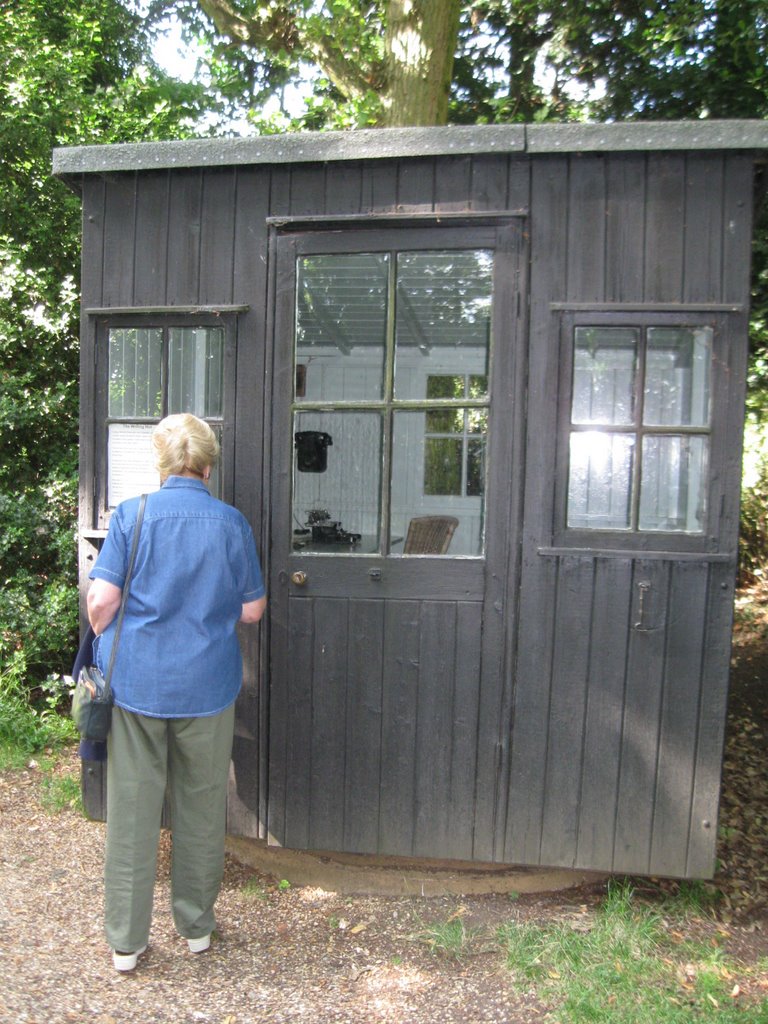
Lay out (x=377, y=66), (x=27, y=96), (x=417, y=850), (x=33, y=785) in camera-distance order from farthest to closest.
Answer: (x=377, y=66) → (x=27, y=96) → (x=33, y=785) → (x=417, y=850)

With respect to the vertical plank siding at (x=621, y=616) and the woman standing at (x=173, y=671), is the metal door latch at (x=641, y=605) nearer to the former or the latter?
the vertical plank siding at (x=621, y=616)

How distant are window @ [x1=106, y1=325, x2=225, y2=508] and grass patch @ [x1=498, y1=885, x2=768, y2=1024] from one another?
7.02 feet

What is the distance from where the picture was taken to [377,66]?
7285mm

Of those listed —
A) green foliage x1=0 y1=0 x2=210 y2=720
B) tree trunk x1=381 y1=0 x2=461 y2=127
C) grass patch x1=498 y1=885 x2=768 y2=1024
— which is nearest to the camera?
grass patch x1=498 y1=885 x2=768 y2=1024

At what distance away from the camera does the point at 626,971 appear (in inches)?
119

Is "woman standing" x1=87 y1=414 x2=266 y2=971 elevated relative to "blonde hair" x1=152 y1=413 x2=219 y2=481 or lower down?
lower down

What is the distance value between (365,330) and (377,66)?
4.91 metres

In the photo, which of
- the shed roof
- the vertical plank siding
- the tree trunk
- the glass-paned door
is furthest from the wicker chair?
the tree trunk

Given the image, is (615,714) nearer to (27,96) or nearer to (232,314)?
(232,314)

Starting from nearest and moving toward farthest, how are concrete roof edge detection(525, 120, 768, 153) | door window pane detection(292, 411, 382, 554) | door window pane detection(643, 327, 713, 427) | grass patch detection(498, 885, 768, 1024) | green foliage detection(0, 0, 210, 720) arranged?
grass patch detection(498, 885, 768, 1024), concrete roof edge detection(525, 120, 768, 153), door window pane detection(643, 327, 713, 427), door window pane detection(292, 411, 382, 554), green foliage detection(0, 0, 210, 720)

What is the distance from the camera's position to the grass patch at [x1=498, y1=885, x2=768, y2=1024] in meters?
2.78

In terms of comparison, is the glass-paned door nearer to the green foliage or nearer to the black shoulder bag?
the black shoulder bag

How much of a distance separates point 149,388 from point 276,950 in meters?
2.24

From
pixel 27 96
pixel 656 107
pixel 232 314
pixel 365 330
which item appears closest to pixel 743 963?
pixel 365 330
